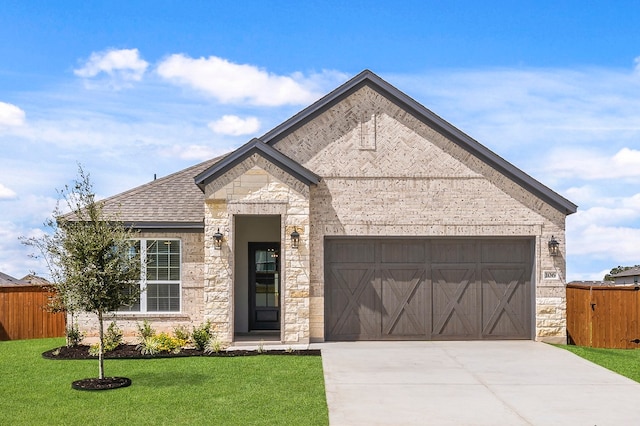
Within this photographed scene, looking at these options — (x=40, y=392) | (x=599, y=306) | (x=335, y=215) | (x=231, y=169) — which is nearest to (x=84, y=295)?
(x=40, y=392)

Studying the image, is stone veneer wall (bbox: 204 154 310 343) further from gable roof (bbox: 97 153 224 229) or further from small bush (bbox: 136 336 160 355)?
small bush (bbox: 136 336 160 355)

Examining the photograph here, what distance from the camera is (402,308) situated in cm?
1923

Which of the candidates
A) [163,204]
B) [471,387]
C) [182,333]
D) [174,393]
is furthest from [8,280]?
[471,387]

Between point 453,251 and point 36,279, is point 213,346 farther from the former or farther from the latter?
point 36,279

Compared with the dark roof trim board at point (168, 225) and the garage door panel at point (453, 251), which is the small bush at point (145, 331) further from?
the garage door panel at point (453, 251)

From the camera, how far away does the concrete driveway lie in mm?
11070

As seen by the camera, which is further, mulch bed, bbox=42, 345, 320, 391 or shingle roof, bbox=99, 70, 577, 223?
shingle roof, bbox=99, 70, 577, 223

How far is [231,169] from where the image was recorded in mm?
18438

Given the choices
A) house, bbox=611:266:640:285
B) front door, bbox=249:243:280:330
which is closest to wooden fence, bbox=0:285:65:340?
front door, bbox=249:243:280:330

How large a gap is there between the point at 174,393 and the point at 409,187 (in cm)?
908

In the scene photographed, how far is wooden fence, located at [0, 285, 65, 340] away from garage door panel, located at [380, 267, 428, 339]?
418 inches

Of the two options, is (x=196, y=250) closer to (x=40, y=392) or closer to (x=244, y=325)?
(x=244, y=325)

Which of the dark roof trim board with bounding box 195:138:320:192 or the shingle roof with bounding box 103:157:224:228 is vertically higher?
the dark roof trim board with bounding box 195:138:320:192

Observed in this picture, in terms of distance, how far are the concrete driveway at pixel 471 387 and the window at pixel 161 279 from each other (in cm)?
451
